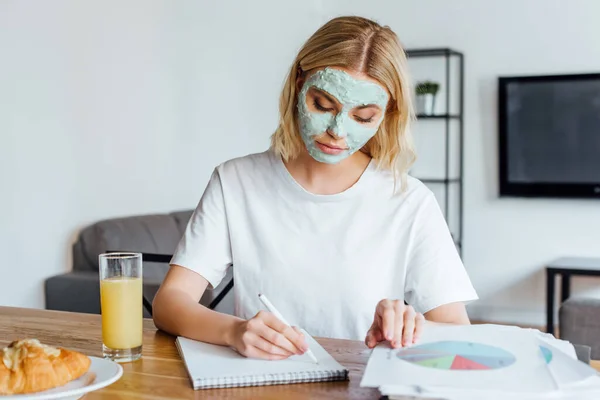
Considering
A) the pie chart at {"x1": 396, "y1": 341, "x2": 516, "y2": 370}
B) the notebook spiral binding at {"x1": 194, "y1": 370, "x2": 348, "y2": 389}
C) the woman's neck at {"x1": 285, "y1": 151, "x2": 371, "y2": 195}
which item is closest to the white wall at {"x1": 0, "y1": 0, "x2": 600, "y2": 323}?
the woman's neck at {"x1": 285, "y1": 151, "x2": 371, "y2": 195}

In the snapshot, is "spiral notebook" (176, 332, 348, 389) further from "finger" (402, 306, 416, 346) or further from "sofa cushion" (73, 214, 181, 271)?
"sofa cushion" (73, 214, 181, 271)

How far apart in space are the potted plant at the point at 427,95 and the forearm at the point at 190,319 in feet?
12.5

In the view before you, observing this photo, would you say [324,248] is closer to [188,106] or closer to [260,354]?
[260,354]

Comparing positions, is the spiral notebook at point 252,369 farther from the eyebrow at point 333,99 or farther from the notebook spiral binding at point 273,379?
the eyebrow at point 333,99

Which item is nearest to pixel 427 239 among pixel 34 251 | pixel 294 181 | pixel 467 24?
pixel 294 181

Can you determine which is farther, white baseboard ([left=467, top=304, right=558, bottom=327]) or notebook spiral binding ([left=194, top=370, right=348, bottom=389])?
white baseboard ([left=467, top=304, right=558, bottom=327])

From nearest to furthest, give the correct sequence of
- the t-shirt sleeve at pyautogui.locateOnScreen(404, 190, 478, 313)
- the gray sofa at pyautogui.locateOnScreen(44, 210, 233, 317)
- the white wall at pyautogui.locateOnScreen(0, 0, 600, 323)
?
1. the t-shirt sleeve at pyautogui.locateOnScreen(404, 190, 478, 313)
2. the white wall at pyautogui.locateOnScreen(0, 0, 600, 323)
3. the gray sofa at pyautogui.locateOnScreen(44, 210, 233, 317)

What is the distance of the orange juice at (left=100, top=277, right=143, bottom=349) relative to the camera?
115 cm

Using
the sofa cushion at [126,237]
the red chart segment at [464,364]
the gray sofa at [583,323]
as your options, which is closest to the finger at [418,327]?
the red chart segment at [464,364]

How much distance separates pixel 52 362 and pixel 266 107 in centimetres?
405

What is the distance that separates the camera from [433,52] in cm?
502

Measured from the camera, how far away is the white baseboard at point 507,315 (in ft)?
16.3

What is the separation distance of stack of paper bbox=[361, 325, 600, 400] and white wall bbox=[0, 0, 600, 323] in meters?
2.24

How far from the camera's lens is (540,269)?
497 cm
